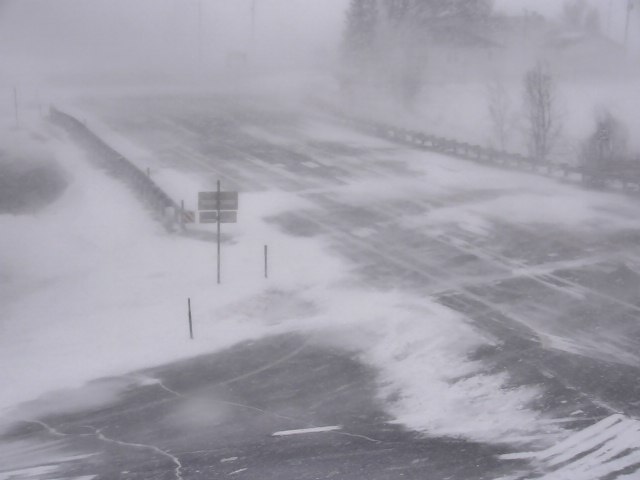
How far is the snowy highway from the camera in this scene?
37.7 ft

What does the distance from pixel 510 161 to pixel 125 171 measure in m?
17.3

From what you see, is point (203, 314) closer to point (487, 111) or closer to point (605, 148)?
point (605, 148)

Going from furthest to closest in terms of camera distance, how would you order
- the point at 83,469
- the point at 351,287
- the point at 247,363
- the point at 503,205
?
the point at 503,205 < the point at 351,287 < the point at 247,363 < the point at 83,469

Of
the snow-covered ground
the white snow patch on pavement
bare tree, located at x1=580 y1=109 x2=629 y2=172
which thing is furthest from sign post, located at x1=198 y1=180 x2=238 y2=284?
the snow-covered ground

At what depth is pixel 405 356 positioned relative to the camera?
15.6 metres

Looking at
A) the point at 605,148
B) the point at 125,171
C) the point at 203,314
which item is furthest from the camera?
the point at 605,148

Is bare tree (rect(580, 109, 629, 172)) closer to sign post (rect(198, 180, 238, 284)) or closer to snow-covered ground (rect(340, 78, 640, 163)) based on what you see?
snow-covered ground (rect(340, 78, 640, 163))

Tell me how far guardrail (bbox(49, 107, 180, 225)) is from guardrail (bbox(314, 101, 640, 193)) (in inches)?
604

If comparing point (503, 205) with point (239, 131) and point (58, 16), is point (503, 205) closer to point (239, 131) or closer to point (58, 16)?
point (239, 131)

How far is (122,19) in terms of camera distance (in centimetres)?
11019

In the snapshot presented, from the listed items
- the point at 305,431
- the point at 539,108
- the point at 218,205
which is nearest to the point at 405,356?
the point at 305,431

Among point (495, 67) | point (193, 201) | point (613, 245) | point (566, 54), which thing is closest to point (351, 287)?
point (613, 245)

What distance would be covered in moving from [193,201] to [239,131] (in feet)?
51.6

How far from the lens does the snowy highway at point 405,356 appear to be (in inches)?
452
